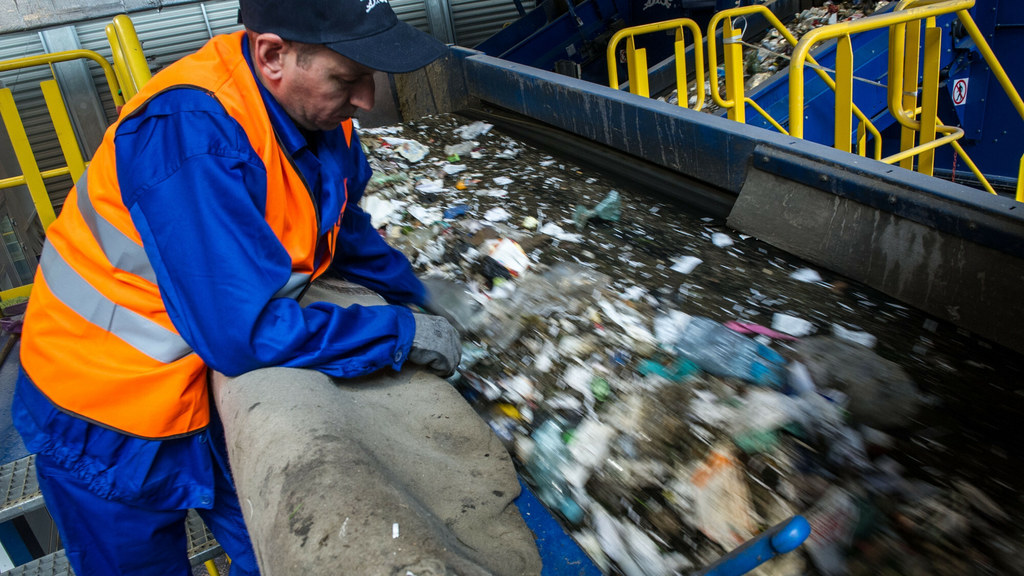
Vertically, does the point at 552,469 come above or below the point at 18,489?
above

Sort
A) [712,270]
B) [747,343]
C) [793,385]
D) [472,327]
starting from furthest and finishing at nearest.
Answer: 1. [712,270]
2. [472,327]
3. [747,343]
4. [793,385]

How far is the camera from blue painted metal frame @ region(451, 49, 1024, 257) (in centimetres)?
212

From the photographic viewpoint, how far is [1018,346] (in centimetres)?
199

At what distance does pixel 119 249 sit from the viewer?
1484mm

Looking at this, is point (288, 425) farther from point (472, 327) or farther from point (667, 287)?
point (667, 287)

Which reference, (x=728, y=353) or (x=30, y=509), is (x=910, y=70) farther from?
(x=30, y=509)

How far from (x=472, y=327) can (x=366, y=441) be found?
983 millimetres

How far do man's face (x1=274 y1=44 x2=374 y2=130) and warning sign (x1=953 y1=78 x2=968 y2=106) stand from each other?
588 centimetres

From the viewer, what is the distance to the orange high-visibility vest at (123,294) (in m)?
1.49

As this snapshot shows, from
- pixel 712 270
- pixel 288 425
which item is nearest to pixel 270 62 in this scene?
pixel 288 425

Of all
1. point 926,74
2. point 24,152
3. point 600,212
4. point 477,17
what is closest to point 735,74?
point 926,74

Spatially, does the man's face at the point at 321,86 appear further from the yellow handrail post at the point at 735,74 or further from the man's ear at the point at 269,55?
the yellow handrail post at the point at 735,74

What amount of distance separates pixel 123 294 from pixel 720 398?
1542 mm

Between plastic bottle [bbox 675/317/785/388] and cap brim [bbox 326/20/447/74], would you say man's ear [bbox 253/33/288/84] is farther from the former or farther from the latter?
plastic bottle [bbox 675/317/785/388]
